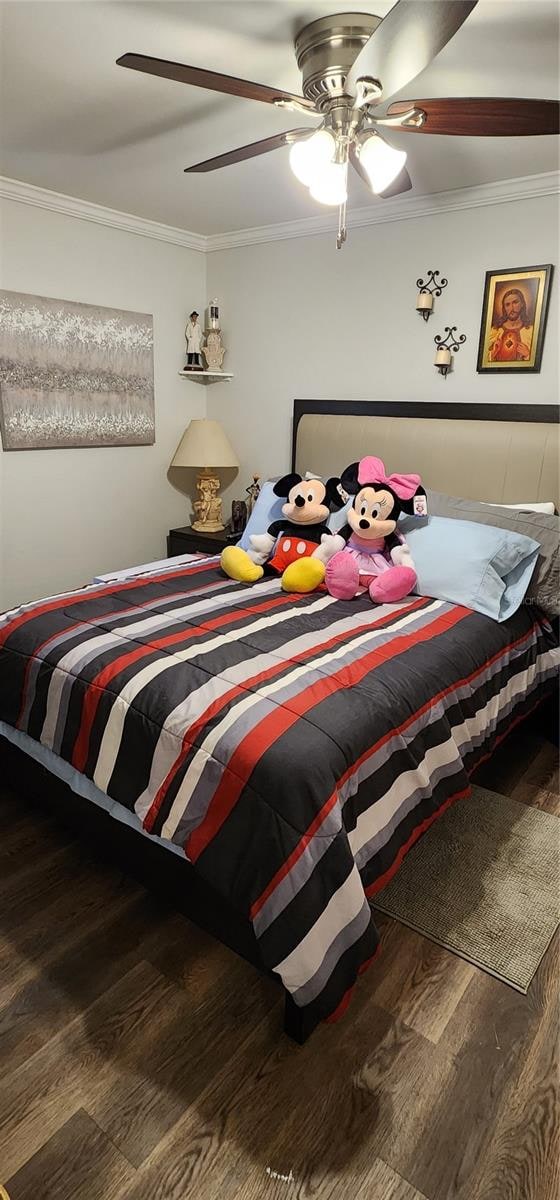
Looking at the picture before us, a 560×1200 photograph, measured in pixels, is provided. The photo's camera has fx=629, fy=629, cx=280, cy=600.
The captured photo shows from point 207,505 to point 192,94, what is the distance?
216 centimetres

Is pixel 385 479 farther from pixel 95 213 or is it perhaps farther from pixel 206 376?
pixel 95 213

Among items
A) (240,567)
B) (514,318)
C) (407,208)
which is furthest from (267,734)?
(407,208)

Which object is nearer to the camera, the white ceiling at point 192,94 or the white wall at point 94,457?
the white ceiling at point 192,94

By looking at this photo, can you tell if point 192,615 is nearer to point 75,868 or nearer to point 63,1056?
point 75,868

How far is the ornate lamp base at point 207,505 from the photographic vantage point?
12.7 feet

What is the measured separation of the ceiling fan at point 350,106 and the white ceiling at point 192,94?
0.09 m

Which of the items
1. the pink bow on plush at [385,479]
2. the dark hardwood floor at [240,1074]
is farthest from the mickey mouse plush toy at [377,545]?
the dark hardwood floor at [240,1074]

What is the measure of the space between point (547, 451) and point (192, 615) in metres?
1.71

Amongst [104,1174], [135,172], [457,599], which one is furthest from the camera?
[135,172]

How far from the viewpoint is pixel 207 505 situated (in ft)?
12.7

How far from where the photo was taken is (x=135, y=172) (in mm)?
2699

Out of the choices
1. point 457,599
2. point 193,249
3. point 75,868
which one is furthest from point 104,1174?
point 193,249

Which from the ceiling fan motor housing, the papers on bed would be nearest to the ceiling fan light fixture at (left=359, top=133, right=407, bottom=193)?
the ceiling fan motor housing

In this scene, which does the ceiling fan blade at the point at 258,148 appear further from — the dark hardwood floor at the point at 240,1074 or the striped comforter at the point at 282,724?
the dark hardwood floor at the point at 240,1074
